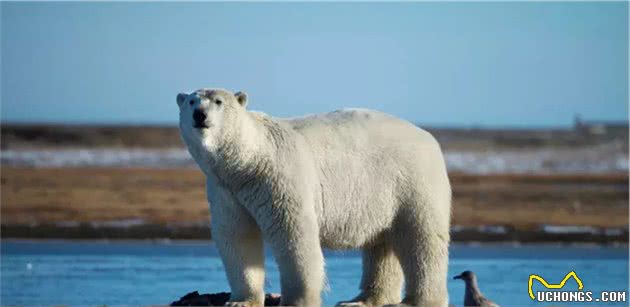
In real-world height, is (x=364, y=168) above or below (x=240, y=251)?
above

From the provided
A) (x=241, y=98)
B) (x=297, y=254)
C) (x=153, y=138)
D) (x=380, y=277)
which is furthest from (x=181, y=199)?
(x=153, y=138)

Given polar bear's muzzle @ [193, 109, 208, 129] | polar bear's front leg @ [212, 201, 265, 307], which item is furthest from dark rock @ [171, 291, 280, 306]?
polar bear's muzzle @ [193, 109, 208, 129]

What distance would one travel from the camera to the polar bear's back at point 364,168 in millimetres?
9773

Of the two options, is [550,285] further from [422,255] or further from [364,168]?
[364,168]

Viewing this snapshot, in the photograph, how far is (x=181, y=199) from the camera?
29828 mm

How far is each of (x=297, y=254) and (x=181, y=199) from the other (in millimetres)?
20721

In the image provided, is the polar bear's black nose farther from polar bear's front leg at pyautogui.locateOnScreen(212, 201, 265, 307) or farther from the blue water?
the blue water

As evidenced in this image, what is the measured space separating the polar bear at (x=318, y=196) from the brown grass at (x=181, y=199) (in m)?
15.9

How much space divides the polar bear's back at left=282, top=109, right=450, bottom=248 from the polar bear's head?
0.90 meters

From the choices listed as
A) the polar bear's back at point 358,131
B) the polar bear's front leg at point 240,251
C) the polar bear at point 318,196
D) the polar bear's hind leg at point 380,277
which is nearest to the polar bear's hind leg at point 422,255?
the polar bear at point 318,196

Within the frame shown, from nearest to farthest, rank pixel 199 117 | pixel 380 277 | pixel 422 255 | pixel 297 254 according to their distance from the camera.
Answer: pixel 199 117 → pixel 297 254 → pixel 422 255 → pixel 380 277

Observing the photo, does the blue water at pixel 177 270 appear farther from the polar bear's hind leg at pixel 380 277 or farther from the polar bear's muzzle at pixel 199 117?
the polar bear's muzzle at pixel 199 117

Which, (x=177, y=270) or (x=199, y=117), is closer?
(x=199, y=117)

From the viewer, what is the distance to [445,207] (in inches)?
408
